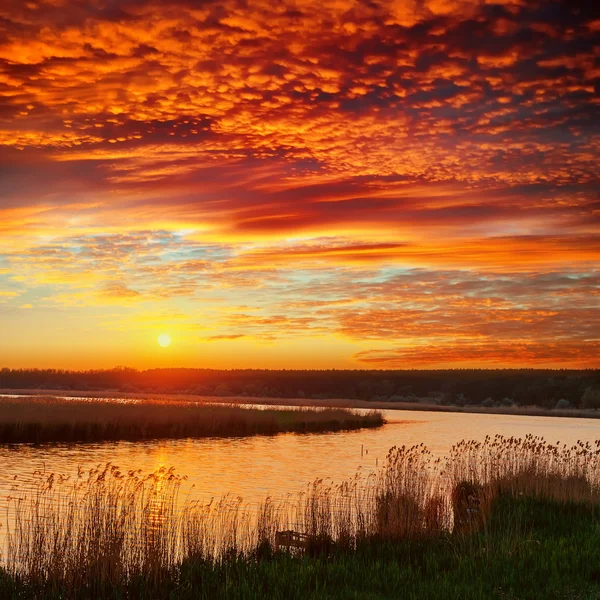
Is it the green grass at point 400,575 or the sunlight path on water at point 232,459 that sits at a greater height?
the green grass at point 400,575

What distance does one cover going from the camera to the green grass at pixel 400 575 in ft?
34.2

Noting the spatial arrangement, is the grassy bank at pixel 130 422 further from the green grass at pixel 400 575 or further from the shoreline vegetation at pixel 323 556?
the green grass at pixel 400 575

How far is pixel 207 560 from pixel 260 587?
7.27 ft

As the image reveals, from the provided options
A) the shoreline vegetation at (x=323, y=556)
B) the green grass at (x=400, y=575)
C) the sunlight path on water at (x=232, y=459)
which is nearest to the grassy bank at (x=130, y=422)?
the sunlight path on water at (x=232, y=459)

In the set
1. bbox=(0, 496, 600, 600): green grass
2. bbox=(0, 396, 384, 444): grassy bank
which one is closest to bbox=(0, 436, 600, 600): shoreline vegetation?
bbox=(0, 496, 600, 600): green grass

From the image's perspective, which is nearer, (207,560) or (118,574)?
(118,574)

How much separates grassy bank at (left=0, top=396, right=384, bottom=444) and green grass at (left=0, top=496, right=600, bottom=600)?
27.8m

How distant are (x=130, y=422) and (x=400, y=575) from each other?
3381cm

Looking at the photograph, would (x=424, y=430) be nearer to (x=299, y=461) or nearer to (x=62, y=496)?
(x=299, y=461)

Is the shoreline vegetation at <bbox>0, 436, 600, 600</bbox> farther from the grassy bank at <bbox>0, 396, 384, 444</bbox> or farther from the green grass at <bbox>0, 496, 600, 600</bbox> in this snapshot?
the grassy bank at <bbox>0, 396, 384, 444</bbox>

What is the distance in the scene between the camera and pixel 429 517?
16344 mm

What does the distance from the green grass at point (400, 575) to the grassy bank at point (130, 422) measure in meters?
27.8

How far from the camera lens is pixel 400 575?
1138 centimetres

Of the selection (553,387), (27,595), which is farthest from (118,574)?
(553,387)
